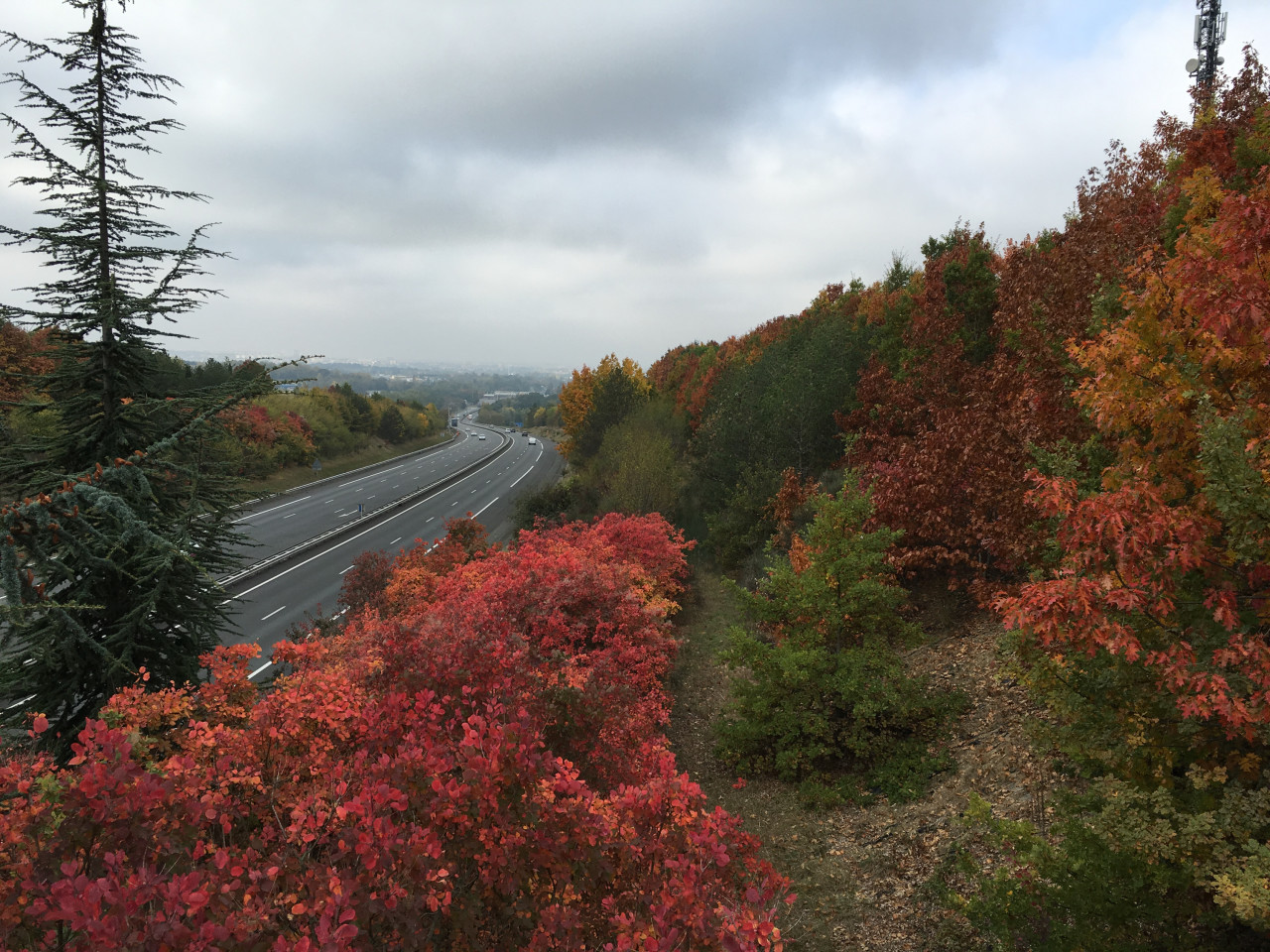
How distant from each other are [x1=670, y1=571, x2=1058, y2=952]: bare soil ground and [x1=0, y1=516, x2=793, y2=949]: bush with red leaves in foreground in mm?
3153

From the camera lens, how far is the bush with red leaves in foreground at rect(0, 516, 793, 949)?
344 cm

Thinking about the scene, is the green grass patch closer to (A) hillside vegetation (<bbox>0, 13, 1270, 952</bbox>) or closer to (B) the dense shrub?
(A) hillside vegetation (<bbox>0, 13, 1270, 952</bbox>)

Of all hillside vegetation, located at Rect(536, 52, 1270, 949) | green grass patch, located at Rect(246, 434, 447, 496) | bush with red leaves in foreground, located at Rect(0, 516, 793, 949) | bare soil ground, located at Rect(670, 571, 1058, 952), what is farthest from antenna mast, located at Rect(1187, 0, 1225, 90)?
green grass patch, located at Rect(246, 434, 447, 496)

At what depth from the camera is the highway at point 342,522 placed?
25000 mm

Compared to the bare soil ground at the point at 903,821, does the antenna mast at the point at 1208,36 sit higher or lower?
higher

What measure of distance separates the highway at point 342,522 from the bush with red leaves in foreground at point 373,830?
194 inches

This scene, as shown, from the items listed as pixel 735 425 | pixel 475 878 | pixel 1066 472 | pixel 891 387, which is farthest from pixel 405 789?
pixel 735 425

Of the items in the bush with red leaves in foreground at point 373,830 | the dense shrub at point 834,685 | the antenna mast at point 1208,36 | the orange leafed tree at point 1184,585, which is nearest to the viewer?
the bush with red leaves in foreground at point 373,830

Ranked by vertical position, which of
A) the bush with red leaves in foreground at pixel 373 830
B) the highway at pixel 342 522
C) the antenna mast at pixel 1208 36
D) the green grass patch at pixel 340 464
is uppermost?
the antenna mast at pixel 1208 36

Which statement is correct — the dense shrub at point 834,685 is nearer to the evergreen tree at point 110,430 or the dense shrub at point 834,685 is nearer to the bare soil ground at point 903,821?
the bare soil ground at point 903,821

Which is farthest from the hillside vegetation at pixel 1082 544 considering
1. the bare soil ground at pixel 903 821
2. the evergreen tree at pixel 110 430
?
the evergreen tree at pixel 110 430

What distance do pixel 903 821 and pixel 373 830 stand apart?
29.2 ft

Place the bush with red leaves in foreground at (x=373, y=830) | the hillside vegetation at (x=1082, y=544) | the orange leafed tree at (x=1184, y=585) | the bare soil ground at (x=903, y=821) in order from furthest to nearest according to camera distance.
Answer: the bare soil ground at (x=903, y=821), the hillside vegetation at (x=1082, y=544), the orange leafed tree at (x=1184, y=585), the bush with red leaves in foreground at (x=373, y=830)

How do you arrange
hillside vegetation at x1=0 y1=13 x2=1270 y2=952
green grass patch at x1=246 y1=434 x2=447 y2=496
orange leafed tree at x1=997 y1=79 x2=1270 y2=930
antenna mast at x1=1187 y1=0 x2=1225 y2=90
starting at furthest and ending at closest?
green grass patch at x1=246 y1=434 x2=447 y2=496
antenna mast at x1=1187 y1=0 x2=1225 y2=90
orange leafed tree at x1=997 y1=79 x2=1270 y2=930
hillside vegetation at x1=0 y1=13 x2=1270 y2=952
